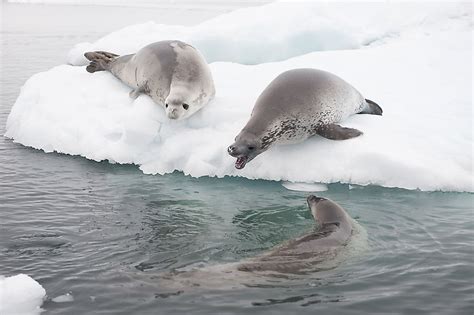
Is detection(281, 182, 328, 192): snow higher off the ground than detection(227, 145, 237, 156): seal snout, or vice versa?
detection(227, 145, 237, 156): seal snout

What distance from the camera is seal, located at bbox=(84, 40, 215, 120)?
7.65 meters

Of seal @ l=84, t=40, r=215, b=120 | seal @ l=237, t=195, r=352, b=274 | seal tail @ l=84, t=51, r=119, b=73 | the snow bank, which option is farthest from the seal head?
the snow bank

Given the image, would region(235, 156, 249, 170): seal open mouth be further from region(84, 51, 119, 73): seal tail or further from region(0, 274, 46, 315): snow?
region(84, 51, 119, 73): seal tail

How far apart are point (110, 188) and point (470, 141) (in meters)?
4.14

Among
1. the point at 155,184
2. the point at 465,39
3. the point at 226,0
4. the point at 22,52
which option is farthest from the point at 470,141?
the point at 226,0

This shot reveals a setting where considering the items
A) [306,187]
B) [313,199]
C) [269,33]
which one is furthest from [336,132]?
[269,33]

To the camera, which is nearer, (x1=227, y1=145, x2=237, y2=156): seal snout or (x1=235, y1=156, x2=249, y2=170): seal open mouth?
(x1=227, y1=145, x2=237, y2=156): seal snout

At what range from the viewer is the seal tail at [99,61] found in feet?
32.4

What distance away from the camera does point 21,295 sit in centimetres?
380

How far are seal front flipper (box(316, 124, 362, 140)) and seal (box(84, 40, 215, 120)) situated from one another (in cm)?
164

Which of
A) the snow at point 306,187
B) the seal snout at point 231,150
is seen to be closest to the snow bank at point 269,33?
the seal snout at point 231,150

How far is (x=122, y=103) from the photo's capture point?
8.35m

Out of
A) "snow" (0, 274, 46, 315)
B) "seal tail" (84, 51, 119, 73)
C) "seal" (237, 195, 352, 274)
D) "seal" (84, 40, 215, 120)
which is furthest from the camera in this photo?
"seal tail" (84, 51, 119, 73)

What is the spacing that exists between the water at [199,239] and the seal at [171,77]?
3.33ft
